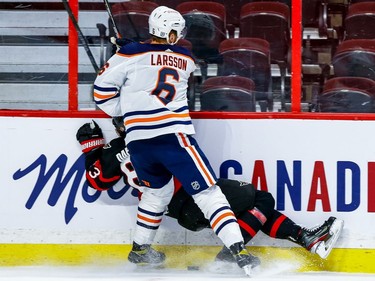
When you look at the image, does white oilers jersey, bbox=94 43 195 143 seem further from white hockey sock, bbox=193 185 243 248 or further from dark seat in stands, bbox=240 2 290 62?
dark seat in stands, bbox=240 2 290 62

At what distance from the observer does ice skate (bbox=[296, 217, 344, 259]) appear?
5.12 metres

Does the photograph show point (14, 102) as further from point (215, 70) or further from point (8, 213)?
point (215, 70)

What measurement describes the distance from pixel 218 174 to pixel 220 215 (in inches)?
14.6

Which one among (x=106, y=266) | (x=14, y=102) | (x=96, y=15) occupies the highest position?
(x=96, y=15)

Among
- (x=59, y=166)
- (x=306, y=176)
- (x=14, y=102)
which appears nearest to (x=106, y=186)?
(x=59, y=166)

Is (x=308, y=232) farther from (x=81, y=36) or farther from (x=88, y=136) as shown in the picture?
(x=81, y=36)

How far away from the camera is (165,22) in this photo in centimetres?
507

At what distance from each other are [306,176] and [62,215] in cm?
116

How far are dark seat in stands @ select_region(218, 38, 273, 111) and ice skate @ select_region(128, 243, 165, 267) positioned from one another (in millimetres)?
844

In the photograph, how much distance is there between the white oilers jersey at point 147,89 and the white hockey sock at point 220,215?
30 centimetres

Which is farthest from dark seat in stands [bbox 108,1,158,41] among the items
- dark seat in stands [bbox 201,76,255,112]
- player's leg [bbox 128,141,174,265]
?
player's leg [bbox 128,141,174,265]

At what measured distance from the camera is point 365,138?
17.3ft

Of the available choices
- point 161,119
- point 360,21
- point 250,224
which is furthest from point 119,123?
point 360,21

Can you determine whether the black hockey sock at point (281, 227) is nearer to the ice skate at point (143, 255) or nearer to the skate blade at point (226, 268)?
the skate blade at point (226, 268)
